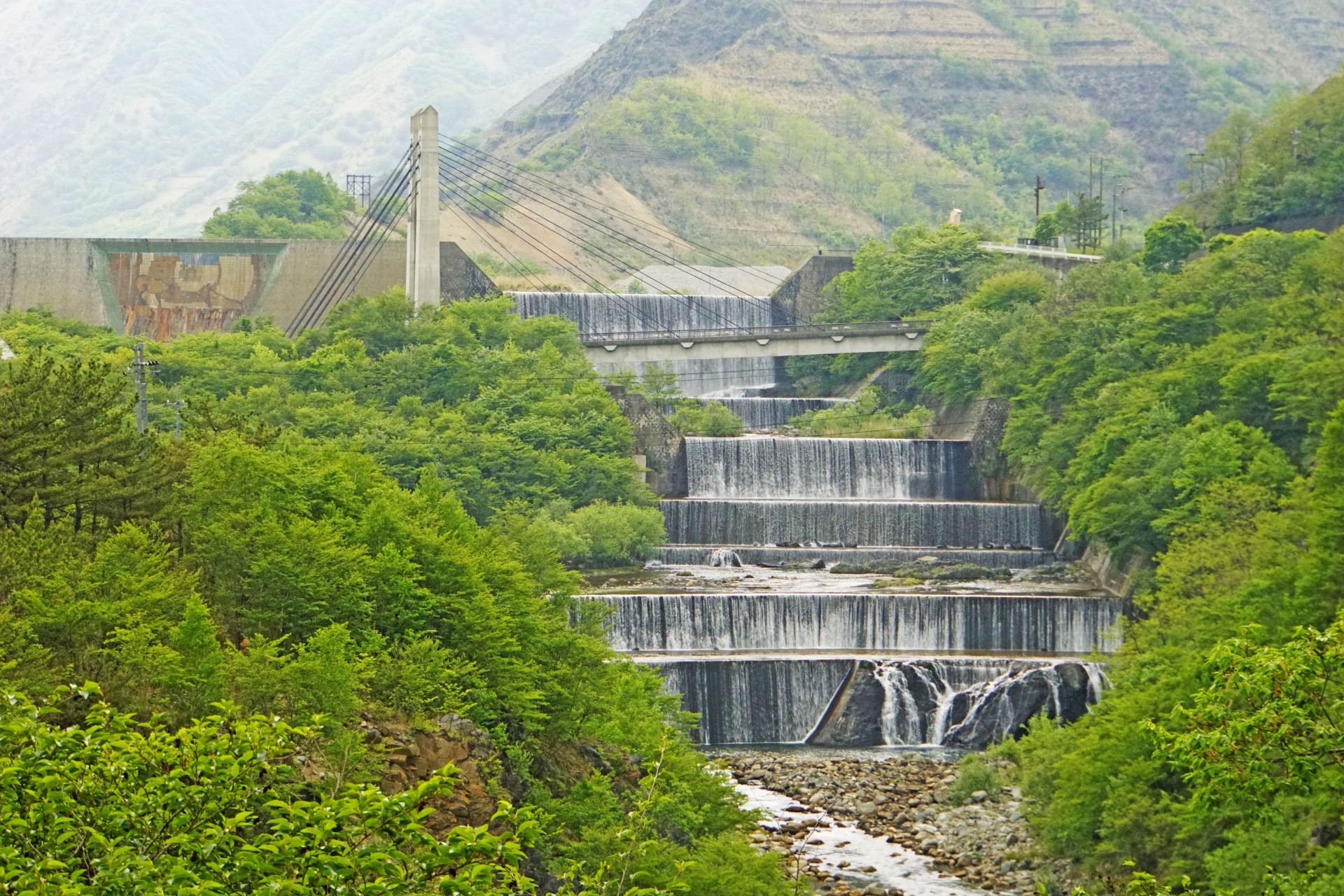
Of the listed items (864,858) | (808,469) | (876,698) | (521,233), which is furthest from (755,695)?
(521,233)

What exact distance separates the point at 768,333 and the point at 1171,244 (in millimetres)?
14179

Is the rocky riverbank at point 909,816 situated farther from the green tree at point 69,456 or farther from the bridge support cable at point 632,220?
the bridge support cable at point 632,220

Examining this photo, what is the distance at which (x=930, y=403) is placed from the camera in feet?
222

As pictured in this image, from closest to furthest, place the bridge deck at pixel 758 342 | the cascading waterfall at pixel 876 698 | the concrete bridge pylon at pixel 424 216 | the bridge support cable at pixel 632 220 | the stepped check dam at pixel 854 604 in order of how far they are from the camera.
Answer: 1. the cascading waterfall at pixel 876 698
2. the stepped check dam at pixel 854 604
3. the concrete bridge pylon at pixel 424 216
4. the bridge deck at pixel 758 342
5. the bridge support cable at pixel 632 220

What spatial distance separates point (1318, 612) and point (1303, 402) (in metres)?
17.7

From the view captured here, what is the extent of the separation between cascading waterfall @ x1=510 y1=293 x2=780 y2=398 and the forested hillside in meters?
2.40

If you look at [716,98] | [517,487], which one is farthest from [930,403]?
[716,98]

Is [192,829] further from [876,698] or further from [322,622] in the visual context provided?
[876,698]

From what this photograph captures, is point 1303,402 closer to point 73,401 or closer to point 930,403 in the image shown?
point 930,403

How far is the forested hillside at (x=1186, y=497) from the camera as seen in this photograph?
19.4 metres

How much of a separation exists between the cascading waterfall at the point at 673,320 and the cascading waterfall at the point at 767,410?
→ 19.4 ft

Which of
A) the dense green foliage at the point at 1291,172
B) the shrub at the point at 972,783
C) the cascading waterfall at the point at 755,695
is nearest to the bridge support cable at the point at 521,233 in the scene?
the dense green foliage at the point at 1291,172

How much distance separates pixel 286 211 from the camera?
88375mm

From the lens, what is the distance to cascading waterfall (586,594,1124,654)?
44688 millimetres
